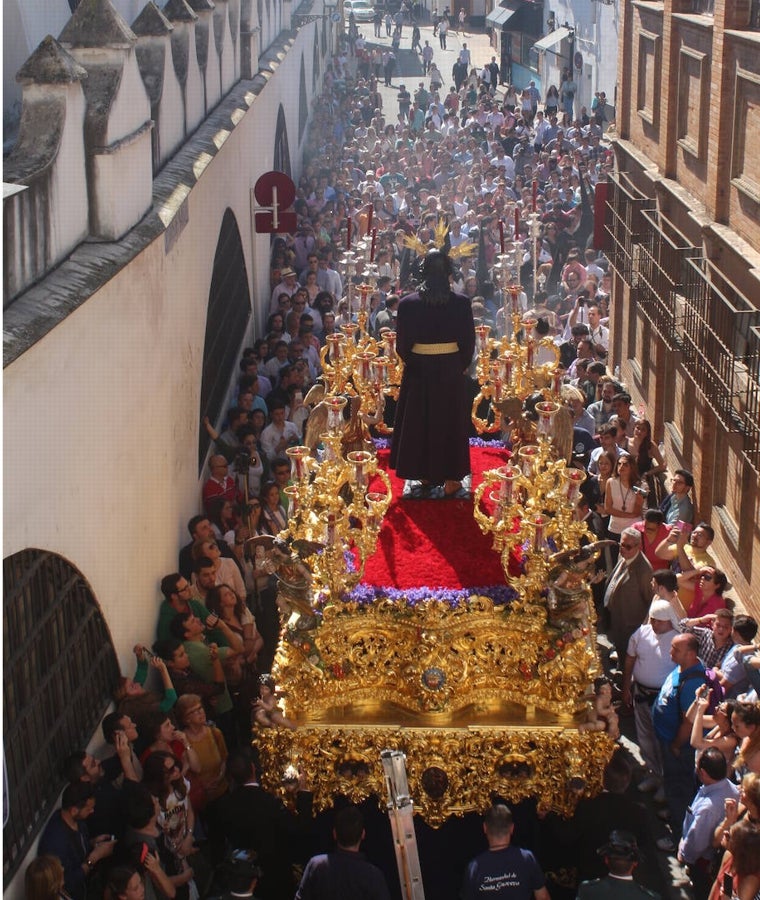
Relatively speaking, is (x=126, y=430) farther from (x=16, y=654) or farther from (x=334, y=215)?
(x=334, y=215)

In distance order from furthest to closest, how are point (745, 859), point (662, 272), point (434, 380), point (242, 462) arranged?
point (662, 272)
point (242, 462)
point (434, 380)
point (745, 859)

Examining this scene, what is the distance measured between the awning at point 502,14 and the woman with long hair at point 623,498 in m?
35.6

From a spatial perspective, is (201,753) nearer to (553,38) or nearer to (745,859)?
(745,859)

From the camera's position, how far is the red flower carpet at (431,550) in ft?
27.7

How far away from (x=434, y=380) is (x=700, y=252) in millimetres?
4835

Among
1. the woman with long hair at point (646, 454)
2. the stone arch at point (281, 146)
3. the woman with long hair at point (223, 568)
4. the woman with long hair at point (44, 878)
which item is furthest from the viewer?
the stone arch at point (281, 146)

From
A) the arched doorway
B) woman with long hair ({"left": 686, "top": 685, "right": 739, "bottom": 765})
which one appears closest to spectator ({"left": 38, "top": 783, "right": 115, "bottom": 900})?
woman with long hair ({"left": 686, "top": 685, "right": 739, "bottom": 765})

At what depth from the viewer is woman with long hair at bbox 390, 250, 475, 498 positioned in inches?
356

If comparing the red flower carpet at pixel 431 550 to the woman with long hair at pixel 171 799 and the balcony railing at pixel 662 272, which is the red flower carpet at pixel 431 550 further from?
the balcony railing at pixel 662 272

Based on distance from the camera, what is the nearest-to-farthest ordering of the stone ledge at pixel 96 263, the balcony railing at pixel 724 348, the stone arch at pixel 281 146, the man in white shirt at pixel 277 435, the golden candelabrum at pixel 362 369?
1. the stone ledge at pixel 96 263
2. the balcony railing at pixel 724 348
3. the golden candelabrum at pixel 362 369
4. the man in white shirt at pixel 277 435
5. the stone arch at pixel 281 146

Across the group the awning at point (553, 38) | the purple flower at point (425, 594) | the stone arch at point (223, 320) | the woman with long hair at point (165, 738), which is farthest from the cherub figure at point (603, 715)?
the awning at point (553, 38)

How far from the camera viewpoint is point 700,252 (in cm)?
1298

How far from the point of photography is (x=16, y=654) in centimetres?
664

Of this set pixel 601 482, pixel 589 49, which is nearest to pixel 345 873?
pixel 601 482
